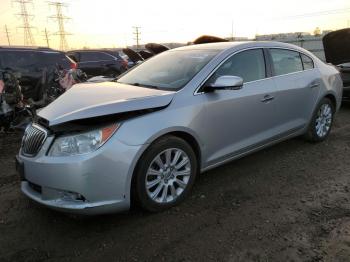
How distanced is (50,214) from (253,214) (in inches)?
79.5

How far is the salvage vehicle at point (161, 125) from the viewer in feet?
10.2

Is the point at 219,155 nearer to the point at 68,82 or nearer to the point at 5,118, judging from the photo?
the point at 5,118

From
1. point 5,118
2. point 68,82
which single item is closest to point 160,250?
point 5,118

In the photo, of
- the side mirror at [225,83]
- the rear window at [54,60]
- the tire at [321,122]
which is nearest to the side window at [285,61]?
the tire at [321,122]

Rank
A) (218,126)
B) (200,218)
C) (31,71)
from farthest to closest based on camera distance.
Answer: (31,71), (218,126), (200,218)

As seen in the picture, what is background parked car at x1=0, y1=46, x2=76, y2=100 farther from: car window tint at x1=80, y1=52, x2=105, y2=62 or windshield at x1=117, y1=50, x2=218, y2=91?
car window tint at x1=80, y1=52, x2=105, y2=62

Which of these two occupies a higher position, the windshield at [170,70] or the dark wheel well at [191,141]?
the windshield at [170,70]

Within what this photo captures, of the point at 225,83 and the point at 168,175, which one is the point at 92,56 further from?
the point at 168,175

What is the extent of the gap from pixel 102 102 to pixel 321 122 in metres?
3.92

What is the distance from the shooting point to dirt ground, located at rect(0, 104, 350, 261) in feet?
9.75

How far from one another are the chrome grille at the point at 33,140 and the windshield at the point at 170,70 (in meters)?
1.32

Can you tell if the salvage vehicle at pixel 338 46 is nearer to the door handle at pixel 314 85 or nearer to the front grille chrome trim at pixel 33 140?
the door handle at pixel 314 85

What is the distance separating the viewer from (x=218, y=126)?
3.98m

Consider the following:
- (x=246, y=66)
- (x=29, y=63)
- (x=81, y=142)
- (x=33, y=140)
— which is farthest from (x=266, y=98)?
(x=29, y=63)
